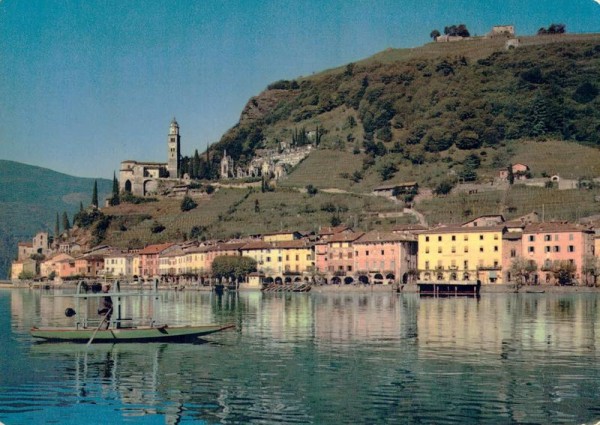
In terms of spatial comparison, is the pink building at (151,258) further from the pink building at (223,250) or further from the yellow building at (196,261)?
the pink building at (223,250)

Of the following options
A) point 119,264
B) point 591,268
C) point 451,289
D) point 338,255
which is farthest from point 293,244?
point 591,268

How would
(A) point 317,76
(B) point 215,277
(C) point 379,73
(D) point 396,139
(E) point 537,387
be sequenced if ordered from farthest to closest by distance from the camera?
(A) point 317,76 < (C) point 379,73 < (D) point 396,139 < (B) point 215,277 < (E) point 537,387

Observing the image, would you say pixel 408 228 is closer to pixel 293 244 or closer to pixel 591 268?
pixel 293 244

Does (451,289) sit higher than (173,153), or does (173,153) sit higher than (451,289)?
(173,153)

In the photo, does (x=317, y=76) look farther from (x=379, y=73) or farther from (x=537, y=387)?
(x=537, y=387)

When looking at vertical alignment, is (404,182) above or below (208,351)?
above

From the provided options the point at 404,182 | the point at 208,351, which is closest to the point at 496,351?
the point at 208,351

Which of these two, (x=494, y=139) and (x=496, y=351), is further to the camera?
(x=494, y=139)
